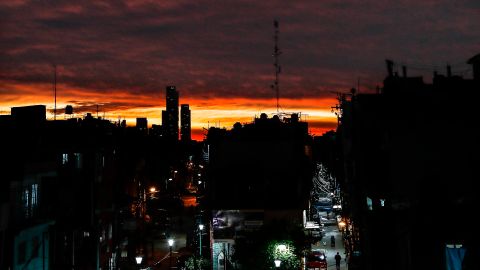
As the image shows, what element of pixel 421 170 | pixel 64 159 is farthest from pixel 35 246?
pixel 421 170

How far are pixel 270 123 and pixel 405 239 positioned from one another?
4036cm

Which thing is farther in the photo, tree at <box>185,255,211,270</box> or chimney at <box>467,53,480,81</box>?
tree at <box>185,255,211,270</box>

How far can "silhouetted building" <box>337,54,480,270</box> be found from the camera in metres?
24.6

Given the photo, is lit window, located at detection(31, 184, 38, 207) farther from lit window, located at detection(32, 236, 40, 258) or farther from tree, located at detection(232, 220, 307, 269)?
tree, located at detection(232, 220, 307, 269)

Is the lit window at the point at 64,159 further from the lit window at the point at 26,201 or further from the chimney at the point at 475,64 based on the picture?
the chimney at the point at 475,64

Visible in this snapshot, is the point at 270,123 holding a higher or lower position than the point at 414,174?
higher

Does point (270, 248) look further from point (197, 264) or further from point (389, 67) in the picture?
point (389, 67)

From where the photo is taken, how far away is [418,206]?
25.5 m

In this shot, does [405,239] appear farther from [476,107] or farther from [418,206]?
[476,107]

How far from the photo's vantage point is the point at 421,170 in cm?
2992

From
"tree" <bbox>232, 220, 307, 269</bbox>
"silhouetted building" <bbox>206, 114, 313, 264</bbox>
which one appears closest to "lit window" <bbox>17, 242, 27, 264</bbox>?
"tree" <bbox>232, 220, 307, 269</bbox>

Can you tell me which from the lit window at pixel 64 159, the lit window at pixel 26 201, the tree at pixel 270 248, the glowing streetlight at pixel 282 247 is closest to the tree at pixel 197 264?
the tree at pixel 270 248

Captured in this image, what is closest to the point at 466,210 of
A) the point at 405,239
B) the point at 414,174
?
the point at 405,239

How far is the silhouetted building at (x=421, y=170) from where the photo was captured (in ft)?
80.7
